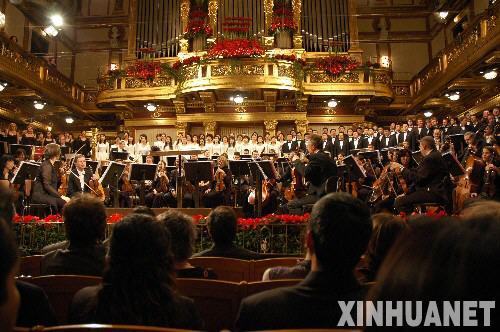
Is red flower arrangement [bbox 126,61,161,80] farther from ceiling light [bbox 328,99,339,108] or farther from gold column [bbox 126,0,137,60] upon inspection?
ceiling light [bbox 328,99,339,108]

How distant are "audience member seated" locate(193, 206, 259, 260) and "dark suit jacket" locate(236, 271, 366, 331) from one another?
175 centimetres

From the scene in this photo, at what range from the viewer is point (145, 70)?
14.1m

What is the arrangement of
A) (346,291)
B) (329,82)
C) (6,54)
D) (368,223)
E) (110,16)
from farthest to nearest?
(110,16) < (329,82) < (6,54) < (368,223) < (346,291)

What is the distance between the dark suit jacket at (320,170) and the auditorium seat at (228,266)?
10.6 feet

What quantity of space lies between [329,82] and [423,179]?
8.20 m

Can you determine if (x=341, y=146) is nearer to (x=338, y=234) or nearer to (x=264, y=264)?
(x=264, y=264)

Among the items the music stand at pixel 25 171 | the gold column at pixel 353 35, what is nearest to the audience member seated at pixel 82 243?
the music stand at pixel 25 171

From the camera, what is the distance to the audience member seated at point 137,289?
4.99 feet

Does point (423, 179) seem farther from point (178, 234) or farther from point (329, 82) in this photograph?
point (329, 82)

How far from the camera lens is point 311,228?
1.62m

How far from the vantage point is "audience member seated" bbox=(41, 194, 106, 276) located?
244 centimetres

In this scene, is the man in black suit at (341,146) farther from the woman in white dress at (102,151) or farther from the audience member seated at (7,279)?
the audience member seated at (7,279)

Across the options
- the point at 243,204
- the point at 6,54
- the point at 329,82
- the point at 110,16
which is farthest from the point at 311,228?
the point at 110,16

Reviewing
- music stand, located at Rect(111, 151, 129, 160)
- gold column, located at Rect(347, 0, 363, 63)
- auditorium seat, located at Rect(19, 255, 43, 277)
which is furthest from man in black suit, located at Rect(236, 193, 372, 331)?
gold column, located at Rect(347, 0, 363, 63)
